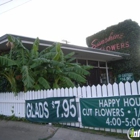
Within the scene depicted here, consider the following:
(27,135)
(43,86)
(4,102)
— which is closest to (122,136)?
(27,135)

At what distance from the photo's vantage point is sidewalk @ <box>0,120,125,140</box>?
210 inches

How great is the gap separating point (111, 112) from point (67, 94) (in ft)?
6.21

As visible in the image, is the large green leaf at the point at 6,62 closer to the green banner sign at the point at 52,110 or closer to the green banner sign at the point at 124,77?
the green banner sign at the point at 52,110

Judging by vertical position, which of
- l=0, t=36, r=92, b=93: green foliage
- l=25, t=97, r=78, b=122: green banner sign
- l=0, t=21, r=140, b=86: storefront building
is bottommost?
l=25, t=97, r=78, b=122: green banner sign

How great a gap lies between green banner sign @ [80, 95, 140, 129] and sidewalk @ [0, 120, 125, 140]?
0.43 meters

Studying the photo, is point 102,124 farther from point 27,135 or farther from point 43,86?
point 43,86

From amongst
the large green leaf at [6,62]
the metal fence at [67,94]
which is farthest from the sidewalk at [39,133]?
the large green leaf at [6,62]

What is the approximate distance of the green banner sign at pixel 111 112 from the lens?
4715 millimetres

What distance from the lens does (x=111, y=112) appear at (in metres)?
5.11

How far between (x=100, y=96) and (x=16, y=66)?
4736mm

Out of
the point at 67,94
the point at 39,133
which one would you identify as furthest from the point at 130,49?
the point at 39,133

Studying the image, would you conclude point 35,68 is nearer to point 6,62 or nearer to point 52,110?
point 6,62

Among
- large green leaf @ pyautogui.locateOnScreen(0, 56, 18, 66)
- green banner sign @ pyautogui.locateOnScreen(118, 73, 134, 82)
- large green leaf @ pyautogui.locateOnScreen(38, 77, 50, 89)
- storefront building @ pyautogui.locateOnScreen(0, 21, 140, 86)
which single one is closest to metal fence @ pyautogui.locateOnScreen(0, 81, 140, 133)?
large green leaf @ pyautogui.locateOnScreen(38, 77, 50, 89)

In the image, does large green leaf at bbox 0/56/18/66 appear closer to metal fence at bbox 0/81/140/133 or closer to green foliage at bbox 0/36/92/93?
green foliage at bbox 0/36/92/93
